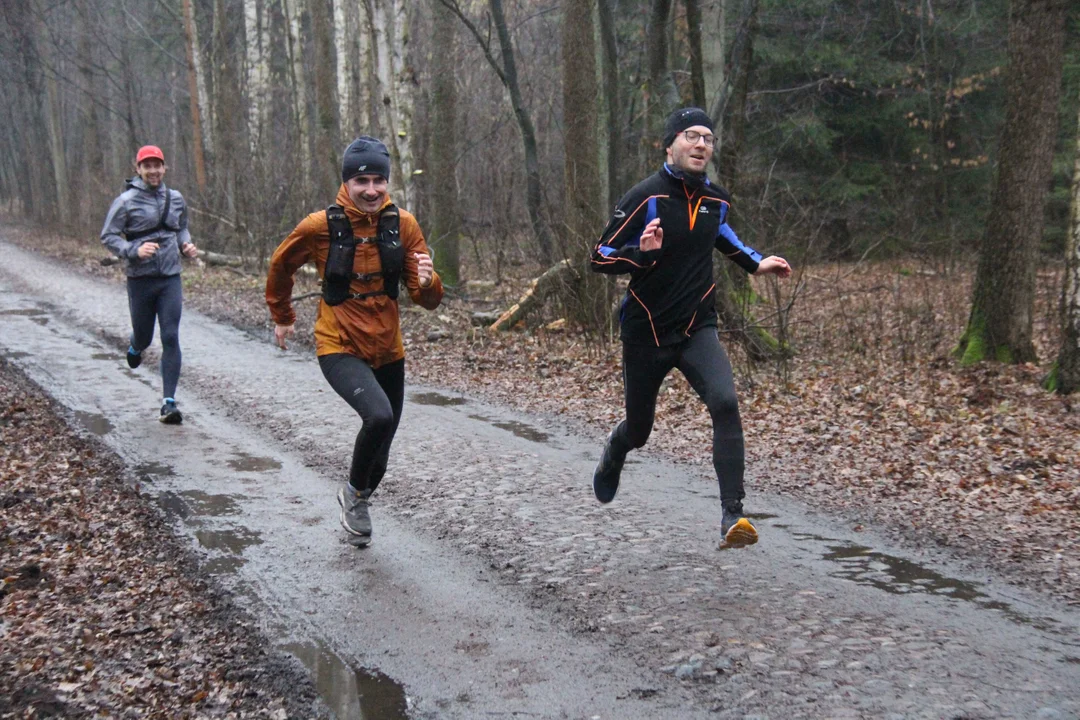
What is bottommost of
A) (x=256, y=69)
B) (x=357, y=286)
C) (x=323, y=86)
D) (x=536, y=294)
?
(x=536, y=294)

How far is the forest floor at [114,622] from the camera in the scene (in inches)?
159

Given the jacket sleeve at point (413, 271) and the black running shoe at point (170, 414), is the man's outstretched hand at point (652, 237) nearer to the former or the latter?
the jacket sleeve at point (413, 271)

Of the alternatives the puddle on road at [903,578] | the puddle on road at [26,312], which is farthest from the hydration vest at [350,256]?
the puddle on road at [26,312]

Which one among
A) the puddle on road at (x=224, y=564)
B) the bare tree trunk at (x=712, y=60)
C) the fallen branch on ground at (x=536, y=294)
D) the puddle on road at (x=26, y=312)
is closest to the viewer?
the puddle on road at (x=224, y=564)

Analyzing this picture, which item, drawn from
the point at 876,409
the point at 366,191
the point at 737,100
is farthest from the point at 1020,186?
the point at 366,191

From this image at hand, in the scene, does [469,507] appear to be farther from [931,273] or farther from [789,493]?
[931,273]

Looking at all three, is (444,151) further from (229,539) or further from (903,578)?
(903,578)

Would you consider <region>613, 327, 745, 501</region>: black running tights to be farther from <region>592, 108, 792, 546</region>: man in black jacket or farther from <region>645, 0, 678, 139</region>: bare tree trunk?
<region>645, 0, 678, 139</region>: bare tree trunk

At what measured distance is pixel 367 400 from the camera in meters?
5.76

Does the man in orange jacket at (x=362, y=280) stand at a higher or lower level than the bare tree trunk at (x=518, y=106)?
lower

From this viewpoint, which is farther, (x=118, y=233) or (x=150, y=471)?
(x=118, y=233)

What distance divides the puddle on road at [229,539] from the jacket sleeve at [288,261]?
51.9 inches

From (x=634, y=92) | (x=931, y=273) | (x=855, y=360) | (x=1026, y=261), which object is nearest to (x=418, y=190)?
(x=634, y=92)

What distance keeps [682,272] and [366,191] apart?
5.86ft
